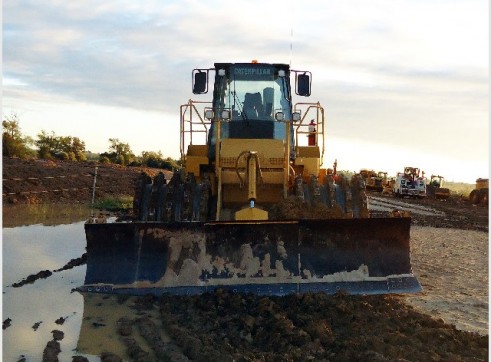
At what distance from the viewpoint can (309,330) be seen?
19.4ft

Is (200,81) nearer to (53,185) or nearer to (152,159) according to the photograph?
A: (53,185)

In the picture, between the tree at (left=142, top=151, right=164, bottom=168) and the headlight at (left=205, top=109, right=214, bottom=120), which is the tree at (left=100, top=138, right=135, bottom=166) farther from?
the headlight at (left=205, top=109, right=214, bottom=120)

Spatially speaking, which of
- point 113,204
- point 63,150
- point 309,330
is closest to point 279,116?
point 309,330

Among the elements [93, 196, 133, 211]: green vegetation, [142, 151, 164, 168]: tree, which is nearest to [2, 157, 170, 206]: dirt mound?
[93, 196, 133, 211]: green vegetation

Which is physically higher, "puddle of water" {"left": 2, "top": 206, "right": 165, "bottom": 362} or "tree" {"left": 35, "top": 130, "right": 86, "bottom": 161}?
"tree" {"left": 35, "top": 130, "right": 86, "bottom": 161}

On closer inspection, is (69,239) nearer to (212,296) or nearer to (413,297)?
(212,296)

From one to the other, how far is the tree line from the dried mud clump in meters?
15.4

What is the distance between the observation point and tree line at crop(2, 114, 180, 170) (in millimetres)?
31047

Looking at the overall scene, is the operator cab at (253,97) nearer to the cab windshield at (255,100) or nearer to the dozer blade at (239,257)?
the cab windshield at (255,100)

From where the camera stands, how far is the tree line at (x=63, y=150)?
3105 centimetres

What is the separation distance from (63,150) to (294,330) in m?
35.5

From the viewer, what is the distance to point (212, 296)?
7.12 metres

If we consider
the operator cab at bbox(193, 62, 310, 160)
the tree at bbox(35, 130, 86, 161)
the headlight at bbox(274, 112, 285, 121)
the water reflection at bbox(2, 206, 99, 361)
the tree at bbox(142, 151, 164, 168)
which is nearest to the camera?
the water reflection at bbox(2, 206, 99, 361)

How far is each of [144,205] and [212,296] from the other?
2268 mm
